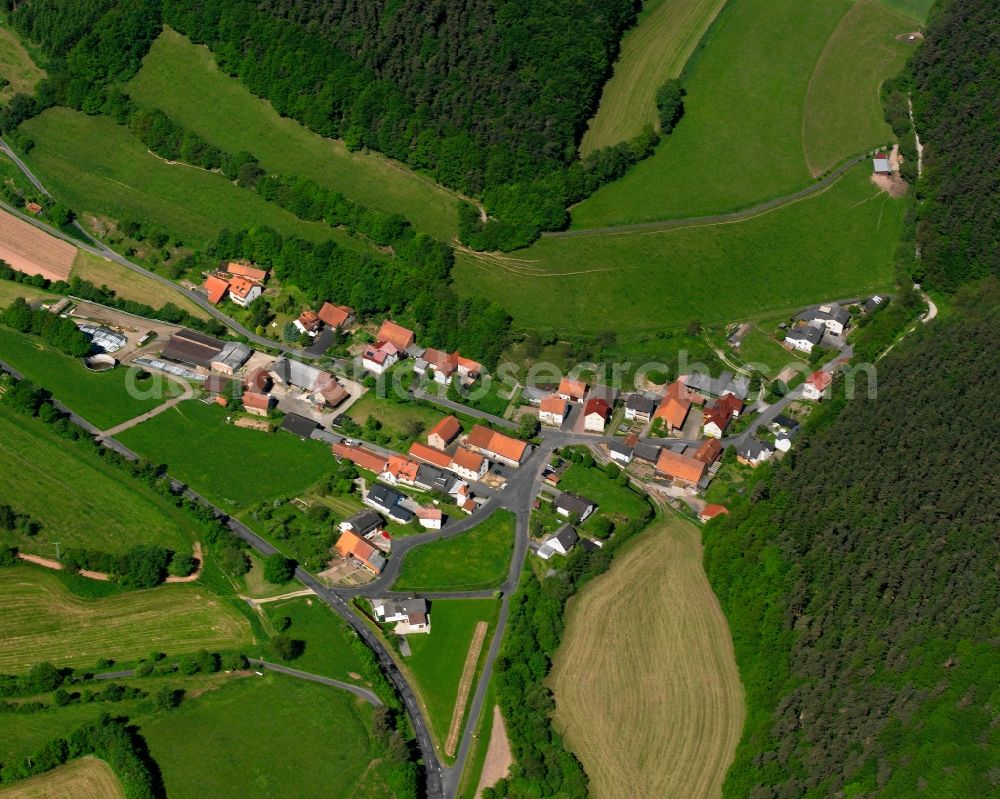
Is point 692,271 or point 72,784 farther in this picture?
point 692,271

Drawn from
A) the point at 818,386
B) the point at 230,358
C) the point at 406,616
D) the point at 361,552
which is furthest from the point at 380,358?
the point at 818,386

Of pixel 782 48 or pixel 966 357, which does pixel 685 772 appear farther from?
pixel 782 48

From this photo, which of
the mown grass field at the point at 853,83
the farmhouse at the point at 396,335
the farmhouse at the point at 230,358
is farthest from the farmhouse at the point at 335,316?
the mown grass field at the point at 853,83

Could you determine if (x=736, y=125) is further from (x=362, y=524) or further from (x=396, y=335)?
(x=362, y=524)

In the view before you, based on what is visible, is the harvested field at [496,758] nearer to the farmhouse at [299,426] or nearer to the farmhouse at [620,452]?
the farmhouse at [620,452]

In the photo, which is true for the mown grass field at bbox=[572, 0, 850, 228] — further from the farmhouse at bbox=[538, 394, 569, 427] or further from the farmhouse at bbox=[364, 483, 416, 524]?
the farmhouse at bbox=[364, 483, 416, 524]

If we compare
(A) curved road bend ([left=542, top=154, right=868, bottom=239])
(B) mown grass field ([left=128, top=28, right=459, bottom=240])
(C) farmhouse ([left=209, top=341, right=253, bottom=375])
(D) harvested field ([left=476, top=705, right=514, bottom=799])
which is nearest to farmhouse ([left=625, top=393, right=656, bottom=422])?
(A) curved road bend ([left=542, top=154, right=868, bottom=239])

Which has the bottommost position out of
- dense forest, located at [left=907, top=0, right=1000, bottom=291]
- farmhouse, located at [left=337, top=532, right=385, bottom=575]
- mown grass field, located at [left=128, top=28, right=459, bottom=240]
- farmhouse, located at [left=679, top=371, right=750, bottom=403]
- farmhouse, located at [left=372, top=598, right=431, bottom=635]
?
farmhouse, located at [left=372, top=598, right=431, bottom=635]
